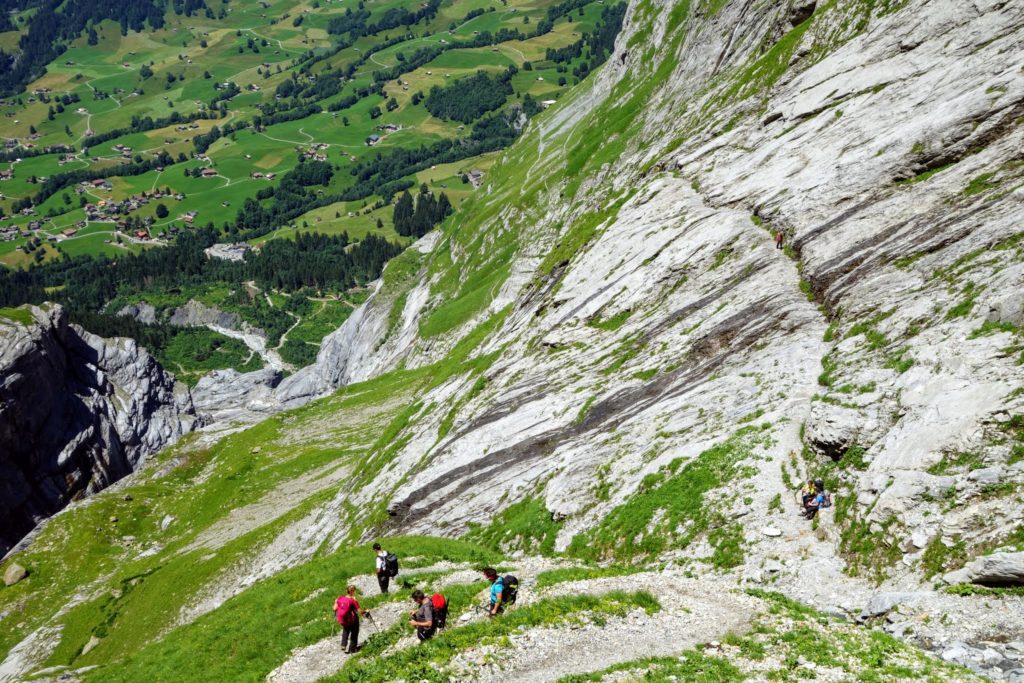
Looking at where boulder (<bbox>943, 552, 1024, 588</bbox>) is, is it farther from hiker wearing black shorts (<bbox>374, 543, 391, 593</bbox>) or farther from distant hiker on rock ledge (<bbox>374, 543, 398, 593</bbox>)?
hiker wearing black shorts (<bbox>374, 543, 391, 593</bbox>)

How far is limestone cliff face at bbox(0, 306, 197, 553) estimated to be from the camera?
125438 mm

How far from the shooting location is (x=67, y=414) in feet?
464

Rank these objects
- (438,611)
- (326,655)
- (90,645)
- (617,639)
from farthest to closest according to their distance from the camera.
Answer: (90,645) → (326,655) → (438,611) → (617,639)

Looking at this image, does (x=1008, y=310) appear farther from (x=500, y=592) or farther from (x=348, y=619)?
(x=348, y=619)

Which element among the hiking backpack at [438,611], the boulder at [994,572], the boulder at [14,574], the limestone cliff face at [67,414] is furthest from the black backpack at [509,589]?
the limestone cliff face at [67,414]

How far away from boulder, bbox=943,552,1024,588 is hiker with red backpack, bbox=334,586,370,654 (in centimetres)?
2133

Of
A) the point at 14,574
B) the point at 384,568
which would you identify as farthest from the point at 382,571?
the point at 14,574

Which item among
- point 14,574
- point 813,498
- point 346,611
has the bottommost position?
point 14,574

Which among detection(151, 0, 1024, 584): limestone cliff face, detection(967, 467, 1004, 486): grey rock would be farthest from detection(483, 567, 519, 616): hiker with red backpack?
detection(967, 467, 1004, 486): grey rock

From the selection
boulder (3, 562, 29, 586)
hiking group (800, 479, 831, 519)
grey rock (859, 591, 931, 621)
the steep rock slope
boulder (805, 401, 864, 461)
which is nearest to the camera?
grey rock (859, 591, 931, 621)

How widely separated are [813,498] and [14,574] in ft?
332

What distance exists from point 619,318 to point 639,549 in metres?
23.4

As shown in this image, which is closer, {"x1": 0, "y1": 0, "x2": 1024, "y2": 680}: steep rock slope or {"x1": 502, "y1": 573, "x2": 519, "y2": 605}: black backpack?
{"x1": 0, "y1": 0, "x2": 1024, "y2": 680}: steep rock slope

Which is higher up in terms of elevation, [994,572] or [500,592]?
[500,592]
